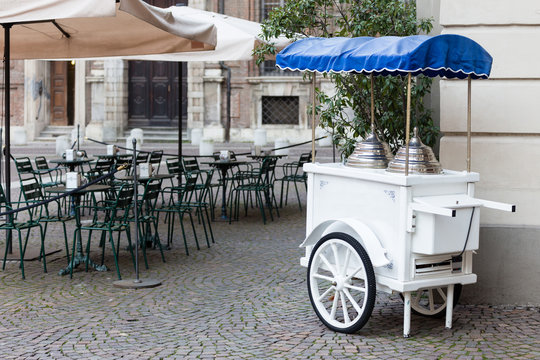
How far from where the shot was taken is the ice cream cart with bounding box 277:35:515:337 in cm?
613

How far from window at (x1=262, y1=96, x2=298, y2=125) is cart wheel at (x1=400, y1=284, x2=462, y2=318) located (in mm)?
22143

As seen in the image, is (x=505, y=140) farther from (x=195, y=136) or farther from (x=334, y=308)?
(x=195, y=136)

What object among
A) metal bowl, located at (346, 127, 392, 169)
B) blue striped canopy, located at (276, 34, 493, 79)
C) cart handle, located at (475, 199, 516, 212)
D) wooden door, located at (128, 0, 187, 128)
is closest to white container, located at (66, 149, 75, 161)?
blue striped canopy, located at (276, 34, 493, 79)

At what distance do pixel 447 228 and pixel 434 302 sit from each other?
1.16 metres

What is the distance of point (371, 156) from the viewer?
6.88 metres

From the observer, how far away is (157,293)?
775 centimetres

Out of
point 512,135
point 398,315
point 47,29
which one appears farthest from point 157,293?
point 47,29

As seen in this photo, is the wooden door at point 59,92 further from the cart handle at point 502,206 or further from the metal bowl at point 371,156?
the cart handle at point 502,206

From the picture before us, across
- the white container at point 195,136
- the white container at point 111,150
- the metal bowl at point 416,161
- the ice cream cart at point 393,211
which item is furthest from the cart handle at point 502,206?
the white container at point 195,136

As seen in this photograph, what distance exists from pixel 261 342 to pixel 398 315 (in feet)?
4.54

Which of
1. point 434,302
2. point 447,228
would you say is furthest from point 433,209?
point 434,302

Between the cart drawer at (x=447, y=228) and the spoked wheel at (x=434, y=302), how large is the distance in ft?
1.85

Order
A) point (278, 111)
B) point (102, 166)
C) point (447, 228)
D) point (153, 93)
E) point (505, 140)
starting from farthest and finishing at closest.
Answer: point (153, 93) → point (278, 111) → point (102, 166) → point (505, 140) → point (447, 228)

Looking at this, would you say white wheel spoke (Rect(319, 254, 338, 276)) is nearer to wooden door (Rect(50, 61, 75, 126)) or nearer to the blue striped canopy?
the blue striped canopy
